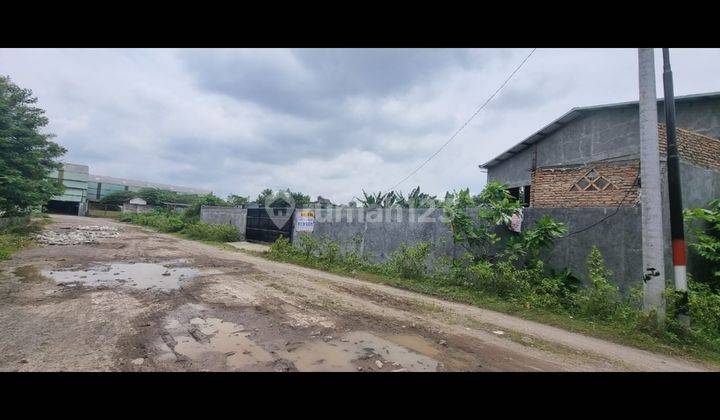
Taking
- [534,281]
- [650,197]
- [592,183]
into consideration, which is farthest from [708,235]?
[534,281]

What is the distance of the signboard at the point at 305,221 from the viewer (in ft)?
41.8

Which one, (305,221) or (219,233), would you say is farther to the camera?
(219,233)

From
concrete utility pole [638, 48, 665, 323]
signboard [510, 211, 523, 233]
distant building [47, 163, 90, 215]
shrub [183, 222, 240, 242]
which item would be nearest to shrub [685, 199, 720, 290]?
concrete utility pole [638, 48, 665, 323]

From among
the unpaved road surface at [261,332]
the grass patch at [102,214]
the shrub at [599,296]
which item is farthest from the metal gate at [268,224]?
the grass patch at [102,214]

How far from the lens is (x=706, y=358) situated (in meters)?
4.25

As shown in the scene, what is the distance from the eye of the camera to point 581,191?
880 cm

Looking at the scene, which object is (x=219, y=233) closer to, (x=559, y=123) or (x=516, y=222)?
(x=516, y=222)

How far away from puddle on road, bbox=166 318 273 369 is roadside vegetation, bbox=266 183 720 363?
4460 mm

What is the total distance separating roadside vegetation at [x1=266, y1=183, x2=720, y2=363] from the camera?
4797 mm

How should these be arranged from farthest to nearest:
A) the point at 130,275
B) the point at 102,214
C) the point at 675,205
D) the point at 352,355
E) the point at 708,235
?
1. the point at 102,214
2. the point at 130,275
3. the point at 708,235
4. the point at 675,205
5. the point at 352,355

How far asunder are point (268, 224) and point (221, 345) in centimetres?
1264

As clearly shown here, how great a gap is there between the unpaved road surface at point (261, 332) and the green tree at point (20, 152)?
10.3m
